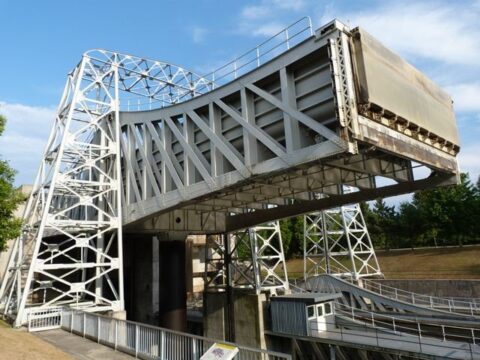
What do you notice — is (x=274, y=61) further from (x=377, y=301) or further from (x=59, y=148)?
(x=377, y=301)

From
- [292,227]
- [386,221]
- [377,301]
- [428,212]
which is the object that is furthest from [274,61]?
[292,227]

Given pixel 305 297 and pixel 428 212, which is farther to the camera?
pixel 428 212

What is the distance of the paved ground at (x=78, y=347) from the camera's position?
40.7 feet

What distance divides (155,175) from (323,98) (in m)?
12.1

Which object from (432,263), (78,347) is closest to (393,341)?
(78,347)

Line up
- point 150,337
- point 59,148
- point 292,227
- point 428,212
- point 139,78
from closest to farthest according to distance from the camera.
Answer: point 150,337 → point 59,148 → point 139,78 → point 428,212 → point 292,227

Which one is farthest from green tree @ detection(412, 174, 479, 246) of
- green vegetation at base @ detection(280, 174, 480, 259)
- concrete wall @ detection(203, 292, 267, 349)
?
concrete wall @ detection(203, 292, 267, 349)

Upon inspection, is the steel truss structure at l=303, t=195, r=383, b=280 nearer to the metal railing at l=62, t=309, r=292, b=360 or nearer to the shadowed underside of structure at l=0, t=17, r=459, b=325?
the shadowed underside of structure at l=0, t=17, r=459, b=325

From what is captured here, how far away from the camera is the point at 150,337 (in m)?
12.4

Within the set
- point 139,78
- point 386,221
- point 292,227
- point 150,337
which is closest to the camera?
point 150,337

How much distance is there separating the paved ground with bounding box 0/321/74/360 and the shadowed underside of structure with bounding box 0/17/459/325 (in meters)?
4.68

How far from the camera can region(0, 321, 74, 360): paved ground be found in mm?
11430

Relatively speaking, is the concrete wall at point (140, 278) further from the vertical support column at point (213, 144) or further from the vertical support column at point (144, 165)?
the vertical support column at point (213, 144)

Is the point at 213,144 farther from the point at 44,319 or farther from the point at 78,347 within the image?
the point at 44,319
